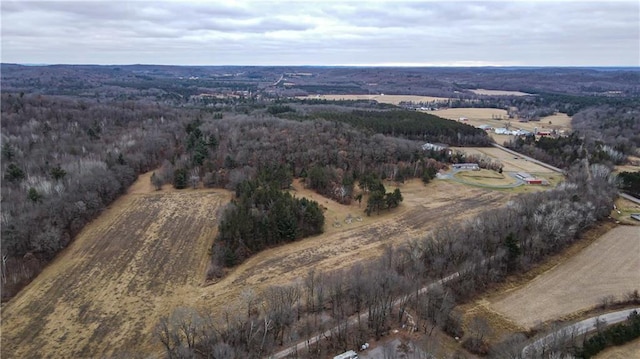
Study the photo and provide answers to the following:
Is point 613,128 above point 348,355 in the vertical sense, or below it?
above

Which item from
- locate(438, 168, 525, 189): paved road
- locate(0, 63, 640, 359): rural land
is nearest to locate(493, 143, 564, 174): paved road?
locate(0, 63, 640, 359): rural land

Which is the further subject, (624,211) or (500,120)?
(500,120)

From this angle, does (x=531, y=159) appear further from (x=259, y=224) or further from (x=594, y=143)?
(x=259, y=224)

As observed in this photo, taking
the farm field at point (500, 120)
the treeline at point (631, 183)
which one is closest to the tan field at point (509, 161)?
the treeline at point (631, 183)

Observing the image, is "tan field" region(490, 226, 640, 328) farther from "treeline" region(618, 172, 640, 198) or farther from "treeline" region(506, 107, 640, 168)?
"treeline" region(506, 107, 640, 168)

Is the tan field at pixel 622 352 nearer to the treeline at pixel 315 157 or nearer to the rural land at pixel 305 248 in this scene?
the rural land at pixel 305 248

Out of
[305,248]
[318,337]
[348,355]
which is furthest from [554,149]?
[348,355]
